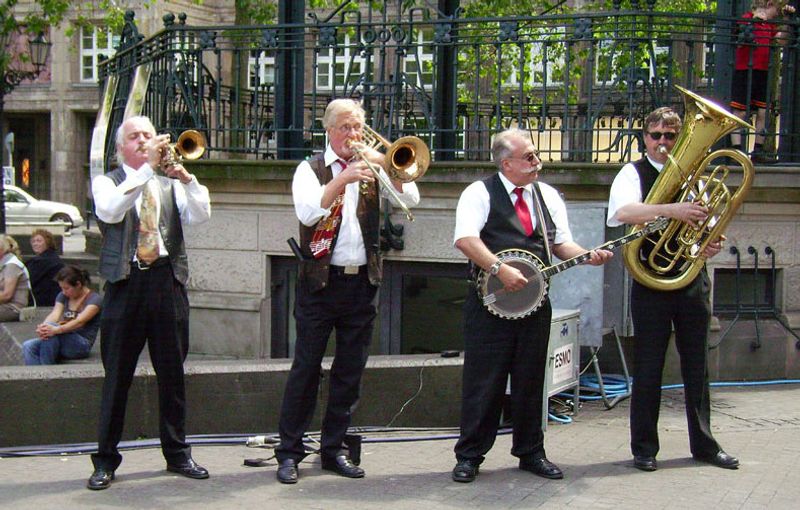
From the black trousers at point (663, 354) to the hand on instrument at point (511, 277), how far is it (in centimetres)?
92

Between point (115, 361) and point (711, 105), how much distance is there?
344cm

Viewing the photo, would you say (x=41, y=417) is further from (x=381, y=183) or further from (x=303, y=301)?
(x=381, y=183)

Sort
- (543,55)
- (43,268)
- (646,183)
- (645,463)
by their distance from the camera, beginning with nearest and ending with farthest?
(645,463), (646,183), (543,55), (43,268)

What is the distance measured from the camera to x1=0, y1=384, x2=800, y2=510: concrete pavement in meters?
5.60

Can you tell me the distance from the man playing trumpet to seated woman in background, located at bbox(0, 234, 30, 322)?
5.30 metres

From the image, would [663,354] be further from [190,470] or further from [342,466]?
[190,470]

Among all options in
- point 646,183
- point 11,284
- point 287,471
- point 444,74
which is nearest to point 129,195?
point 287,471

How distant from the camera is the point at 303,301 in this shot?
6059 mm

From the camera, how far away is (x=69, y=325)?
28.6 ft

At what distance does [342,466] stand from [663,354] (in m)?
1.88

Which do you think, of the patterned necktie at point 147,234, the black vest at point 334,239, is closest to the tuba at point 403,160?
the black vest at point 334,239

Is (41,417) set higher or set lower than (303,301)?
lower

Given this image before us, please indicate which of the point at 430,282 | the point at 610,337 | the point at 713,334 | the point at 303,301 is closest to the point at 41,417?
the point at 303,301

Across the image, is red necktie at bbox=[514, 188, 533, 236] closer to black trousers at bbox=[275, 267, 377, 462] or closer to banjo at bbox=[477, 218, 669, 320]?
banjo at bbox=[477, 218, 669, 320]
